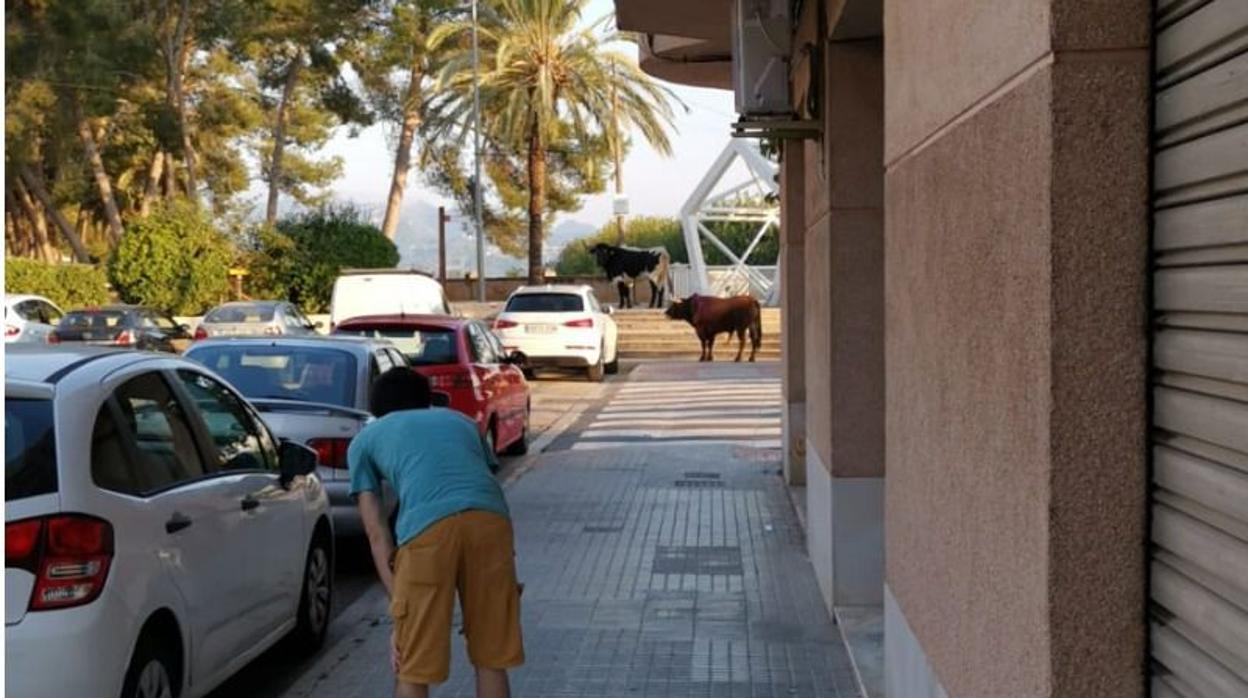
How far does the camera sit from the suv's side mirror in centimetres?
651

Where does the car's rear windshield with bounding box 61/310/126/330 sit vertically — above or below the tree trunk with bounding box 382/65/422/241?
below

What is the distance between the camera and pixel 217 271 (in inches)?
1614

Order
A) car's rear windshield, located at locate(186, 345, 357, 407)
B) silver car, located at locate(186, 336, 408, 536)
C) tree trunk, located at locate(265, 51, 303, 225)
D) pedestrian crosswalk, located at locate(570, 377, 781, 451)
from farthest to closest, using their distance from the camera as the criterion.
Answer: tree trunk, located at locate(265, 51, 303, 225), pedestrian crosswalk, located at locate(570, 377, 781, 451), car's rear windshield, located at locate(186, 345, 357, 407), silver car, located at locate(186, 336, 408, 536)

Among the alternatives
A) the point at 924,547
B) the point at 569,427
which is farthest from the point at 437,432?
the point at 569,427

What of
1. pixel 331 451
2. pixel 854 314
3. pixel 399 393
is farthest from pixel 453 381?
pixel 399 393

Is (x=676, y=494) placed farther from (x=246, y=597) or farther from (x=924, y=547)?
(x=924, y=547)

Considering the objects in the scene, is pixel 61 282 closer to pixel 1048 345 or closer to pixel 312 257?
pixel 312 257

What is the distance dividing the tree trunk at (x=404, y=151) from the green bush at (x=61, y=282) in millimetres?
11304

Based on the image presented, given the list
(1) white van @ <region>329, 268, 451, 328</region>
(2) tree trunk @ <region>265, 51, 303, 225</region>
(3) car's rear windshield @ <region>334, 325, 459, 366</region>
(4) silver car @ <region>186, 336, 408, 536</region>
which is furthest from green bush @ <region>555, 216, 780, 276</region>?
(4) silver car @ <region>186, 336, 408, 536</region>

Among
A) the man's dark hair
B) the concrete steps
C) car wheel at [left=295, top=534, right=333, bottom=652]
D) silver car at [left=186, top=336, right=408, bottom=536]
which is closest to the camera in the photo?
the man's dark hair

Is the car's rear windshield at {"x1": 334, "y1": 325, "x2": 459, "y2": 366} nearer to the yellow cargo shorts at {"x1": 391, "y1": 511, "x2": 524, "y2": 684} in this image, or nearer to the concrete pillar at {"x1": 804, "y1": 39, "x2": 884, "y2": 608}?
the concrete pillar at {"x1": 804, "y1": 39, "x2": 884, "y2": 608}

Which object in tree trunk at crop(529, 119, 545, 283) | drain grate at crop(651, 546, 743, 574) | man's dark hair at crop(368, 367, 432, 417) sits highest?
tree trunk at crop(529, 119, 545, 283)

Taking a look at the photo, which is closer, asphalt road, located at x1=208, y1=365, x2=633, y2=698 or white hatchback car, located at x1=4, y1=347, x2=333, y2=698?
white hatchback car, located at x1=4, y1=347, x2=333, y2=698

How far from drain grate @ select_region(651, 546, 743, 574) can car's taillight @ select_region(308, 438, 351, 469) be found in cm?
219
